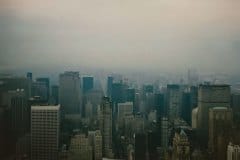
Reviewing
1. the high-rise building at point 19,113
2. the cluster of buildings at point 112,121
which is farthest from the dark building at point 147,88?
the high-rise building at point 19,113

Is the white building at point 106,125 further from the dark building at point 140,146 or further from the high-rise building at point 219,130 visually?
the high-rise building at point 219,130

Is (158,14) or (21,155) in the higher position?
(158,14)

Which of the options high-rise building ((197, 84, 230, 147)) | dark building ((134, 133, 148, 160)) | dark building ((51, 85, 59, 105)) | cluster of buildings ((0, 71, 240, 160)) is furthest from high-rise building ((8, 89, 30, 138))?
high-rise building ((197, 84, 230, 147))

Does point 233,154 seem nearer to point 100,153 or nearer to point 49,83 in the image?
point 100,153

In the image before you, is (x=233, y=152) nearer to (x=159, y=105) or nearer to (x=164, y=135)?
(x=164, y=135)

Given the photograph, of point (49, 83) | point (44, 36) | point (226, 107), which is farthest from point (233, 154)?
point (44, 36)

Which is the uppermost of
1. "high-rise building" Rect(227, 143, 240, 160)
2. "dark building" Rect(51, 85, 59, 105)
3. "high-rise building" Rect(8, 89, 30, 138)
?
"dark building" Rect(51, 85, 59, 105)

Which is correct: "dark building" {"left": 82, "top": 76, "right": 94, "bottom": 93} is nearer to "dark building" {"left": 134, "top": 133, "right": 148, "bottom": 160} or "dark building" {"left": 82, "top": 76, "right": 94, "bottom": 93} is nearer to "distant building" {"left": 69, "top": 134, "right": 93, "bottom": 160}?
"distant building" {"left": 69, "top": 134, "right": 93, "bottom": 160}

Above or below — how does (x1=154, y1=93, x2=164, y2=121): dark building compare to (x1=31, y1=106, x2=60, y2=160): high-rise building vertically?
above
